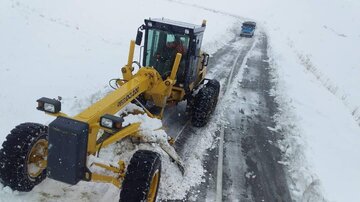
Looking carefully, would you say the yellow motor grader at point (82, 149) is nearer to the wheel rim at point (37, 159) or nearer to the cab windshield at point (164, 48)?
the wheel rim at point (37, 159)

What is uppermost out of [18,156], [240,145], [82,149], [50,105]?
[50,105]

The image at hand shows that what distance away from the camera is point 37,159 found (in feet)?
19.6

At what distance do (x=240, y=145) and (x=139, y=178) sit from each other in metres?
4.71

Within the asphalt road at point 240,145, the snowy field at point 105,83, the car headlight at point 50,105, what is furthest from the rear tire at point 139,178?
the asphalt road at point 240,145

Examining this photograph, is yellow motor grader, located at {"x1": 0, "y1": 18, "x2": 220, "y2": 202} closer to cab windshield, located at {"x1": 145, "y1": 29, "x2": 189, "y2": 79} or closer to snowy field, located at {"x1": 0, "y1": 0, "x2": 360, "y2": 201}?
snowy field, located at {"x1": 0, "y1": 0, "x2": 360, "y2": 201}

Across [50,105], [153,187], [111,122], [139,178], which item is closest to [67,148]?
[111,122]

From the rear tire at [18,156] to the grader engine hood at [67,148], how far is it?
684 millimetres

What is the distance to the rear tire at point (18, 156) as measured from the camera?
5480mm

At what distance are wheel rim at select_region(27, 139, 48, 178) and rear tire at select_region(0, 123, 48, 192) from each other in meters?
0.10

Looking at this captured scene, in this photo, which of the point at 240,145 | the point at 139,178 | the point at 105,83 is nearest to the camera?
the point at 139,178

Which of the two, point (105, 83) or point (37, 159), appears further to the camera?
point (105, 83)

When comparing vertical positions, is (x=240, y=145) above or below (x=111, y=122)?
below

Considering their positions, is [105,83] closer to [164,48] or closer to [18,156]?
[164,48]

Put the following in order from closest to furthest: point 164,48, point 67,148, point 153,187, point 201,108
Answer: point 67,148 → point 153,187 → point 164,48 → point 201,108
